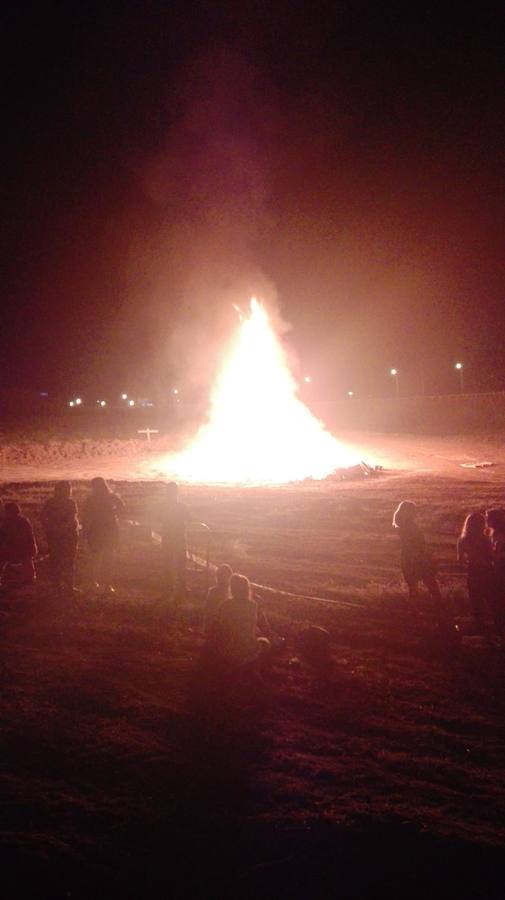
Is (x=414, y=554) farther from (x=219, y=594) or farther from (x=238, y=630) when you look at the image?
(x=238, y=630)

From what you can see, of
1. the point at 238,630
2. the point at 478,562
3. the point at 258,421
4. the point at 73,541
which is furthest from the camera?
the point at 258,421

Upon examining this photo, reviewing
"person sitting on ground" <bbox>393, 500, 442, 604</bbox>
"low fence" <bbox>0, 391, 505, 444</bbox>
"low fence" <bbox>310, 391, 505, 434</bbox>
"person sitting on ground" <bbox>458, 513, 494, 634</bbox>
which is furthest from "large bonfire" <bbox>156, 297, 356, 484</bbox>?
"person sitting on ground" <bbox>458, 513, 494, 634</bbox>

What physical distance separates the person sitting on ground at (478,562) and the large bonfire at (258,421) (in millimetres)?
21600

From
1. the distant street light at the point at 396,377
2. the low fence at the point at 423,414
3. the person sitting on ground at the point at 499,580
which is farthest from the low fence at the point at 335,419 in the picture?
the person sitting on ground at the point at 499,580

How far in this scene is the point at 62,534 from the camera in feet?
29.8

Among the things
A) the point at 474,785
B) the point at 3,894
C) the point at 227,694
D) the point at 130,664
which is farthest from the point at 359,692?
the point at 3,894

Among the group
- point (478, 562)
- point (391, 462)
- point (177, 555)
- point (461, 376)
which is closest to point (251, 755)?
point (478, 562)

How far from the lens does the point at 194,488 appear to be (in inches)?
897

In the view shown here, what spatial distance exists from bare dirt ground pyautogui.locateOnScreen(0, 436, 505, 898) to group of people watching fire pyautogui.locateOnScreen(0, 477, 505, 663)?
35 centimetres

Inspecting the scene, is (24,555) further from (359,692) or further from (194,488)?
(194,488)

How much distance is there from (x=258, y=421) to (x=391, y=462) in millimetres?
9350

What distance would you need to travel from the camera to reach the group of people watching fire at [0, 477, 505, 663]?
7801 mm

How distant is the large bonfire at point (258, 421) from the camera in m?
32.6

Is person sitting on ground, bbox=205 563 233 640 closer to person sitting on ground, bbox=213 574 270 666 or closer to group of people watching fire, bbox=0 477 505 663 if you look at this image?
group of people watching fire, bbox=0 477 505 663
